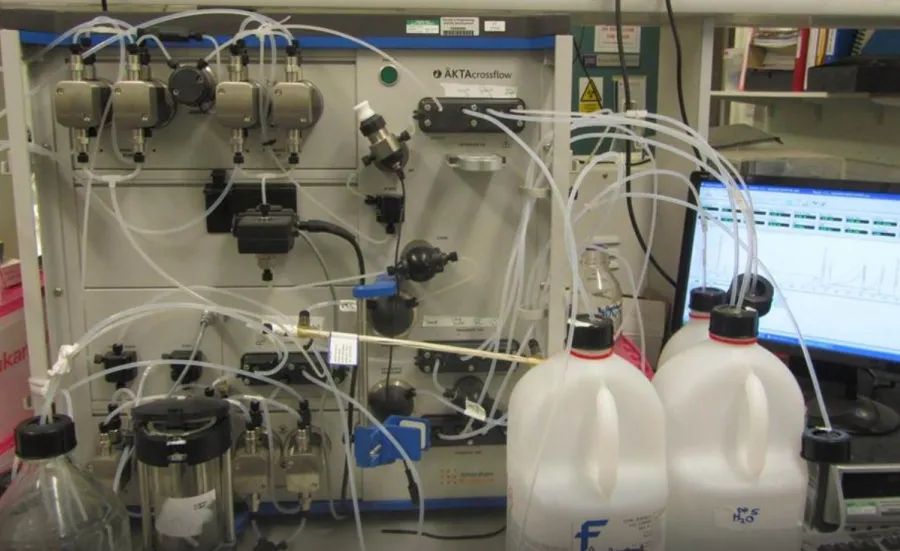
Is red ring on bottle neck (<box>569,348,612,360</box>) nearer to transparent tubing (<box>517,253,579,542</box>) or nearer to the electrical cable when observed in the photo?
transparent tubing (<box>517,253,579,542</box>)

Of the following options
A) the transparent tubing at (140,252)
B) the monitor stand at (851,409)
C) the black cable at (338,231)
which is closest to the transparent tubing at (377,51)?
the black cable at (338,231)

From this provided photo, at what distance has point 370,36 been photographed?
1.05 m

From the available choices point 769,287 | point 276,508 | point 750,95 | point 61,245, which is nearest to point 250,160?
point 61,245

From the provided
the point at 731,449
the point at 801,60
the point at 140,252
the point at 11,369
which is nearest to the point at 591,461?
the point at 731,449

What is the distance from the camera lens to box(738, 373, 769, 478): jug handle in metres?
0.81

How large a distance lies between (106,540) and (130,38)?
67 centimetres

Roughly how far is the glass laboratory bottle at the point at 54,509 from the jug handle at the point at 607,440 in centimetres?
59

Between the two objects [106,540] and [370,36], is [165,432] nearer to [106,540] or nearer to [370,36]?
[106,540]

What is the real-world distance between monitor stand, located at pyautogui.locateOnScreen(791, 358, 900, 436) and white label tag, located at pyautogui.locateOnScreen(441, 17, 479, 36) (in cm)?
80

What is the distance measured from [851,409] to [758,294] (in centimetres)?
53

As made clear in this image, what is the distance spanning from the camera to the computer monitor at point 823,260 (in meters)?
1.28

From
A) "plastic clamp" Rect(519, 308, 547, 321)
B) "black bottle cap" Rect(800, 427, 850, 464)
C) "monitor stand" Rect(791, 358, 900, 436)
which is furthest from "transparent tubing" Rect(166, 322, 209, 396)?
"monitor stand" Rect(791, 358, 900, 436)

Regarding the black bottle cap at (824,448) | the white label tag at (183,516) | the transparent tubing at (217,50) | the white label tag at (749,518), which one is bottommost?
the white label tag at (183,516)

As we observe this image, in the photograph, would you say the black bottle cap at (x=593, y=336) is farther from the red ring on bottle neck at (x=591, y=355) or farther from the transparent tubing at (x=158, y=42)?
the transparent tubing at (x=158, y=42)
